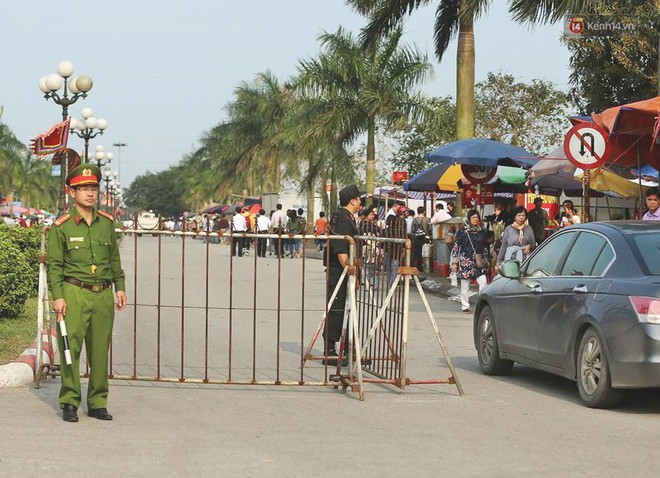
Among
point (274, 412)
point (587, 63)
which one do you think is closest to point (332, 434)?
point (274, 412)

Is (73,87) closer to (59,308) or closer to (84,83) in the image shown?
(84,83)

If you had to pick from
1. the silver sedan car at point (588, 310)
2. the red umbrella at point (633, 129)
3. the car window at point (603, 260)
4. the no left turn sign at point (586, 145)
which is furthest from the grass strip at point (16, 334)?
the red umbrella at point (633, 129)

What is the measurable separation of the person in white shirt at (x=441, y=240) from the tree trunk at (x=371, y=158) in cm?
1284

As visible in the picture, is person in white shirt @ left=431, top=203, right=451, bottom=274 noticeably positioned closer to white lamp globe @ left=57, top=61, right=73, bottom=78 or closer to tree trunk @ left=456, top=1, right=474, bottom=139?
tree trunk @ left=456, top=1, right=474, bottom=139

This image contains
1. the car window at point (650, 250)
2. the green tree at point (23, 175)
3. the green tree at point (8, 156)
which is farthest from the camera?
the green tree at point (23, 175)

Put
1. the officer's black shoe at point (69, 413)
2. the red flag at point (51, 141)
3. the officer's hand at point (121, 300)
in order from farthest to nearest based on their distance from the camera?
the red flag at point (51, 141) < the officer's hand at point (121, 300) < the officer's black shoe at point (69, 413)

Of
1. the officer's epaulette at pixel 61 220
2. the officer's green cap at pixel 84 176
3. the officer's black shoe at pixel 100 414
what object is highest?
the officer's green cap at pixel 84 176

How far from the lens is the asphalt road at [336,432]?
6.92 m

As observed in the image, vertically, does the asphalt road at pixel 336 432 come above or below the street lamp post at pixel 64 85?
below

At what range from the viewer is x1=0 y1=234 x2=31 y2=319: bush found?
14.6 m

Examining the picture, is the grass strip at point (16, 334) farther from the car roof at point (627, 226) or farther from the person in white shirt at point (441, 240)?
the person in white shirt at point (441, 240)

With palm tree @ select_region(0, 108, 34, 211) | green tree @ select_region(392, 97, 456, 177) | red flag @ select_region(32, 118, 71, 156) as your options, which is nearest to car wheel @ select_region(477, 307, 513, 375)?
red flag @ select_region(32, 118, 71, 156)

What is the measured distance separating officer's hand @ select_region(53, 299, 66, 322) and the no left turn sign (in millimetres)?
9356

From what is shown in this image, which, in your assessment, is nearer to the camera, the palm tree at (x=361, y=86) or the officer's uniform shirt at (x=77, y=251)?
the officer's uniform shirt at (x=77, y=251)
